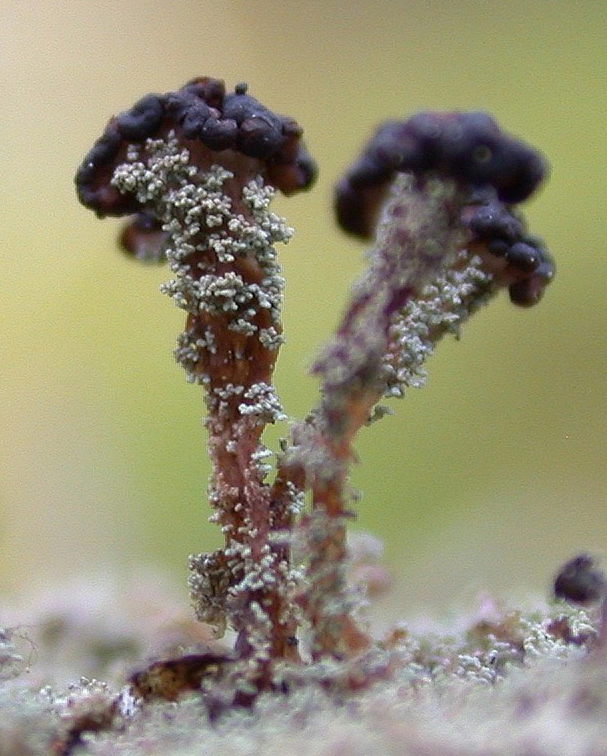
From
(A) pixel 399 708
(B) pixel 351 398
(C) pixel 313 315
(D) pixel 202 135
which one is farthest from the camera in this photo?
(C) pixel 313 315

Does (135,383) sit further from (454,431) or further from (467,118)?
(467,118)

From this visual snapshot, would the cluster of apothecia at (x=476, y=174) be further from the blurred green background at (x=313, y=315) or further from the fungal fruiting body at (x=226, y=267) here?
the blurred green background at (x=313, y=315)

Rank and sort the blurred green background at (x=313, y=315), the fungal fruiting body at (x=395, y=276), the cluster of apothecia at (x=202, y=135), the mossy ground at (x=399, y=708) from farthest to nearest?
the blurred green background at (x=313, y=315) < the cluster of apothecia at (x=202, y=135) < the fungal fruiting body at (x=395, y=276) < the mossy ground at (x=399, y=708)

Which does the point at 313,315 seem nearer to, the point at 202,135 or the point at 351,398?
the point at 202,135

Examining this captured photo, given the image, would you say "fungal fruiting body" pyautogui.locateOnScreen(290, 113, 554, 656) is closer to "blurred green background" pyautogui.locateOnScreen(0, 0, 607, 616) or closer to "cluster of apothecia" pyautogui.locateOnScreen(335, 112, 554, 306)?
"cluster of apothecia" pyautogui.locateOnScreen(335, 112, 554, 306)

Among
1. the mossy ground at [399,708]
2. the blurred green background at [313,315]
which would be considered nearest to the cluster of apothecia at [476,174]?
the mossy ground at [399,708]

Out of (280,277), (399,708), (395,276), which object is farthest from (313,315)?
(399,708)

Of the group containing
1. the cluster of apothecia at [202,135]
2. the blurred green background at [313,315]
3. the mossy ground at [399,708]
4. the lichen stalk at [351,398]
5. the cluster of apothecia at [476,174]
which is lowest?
the mossy ground at [399,708]
